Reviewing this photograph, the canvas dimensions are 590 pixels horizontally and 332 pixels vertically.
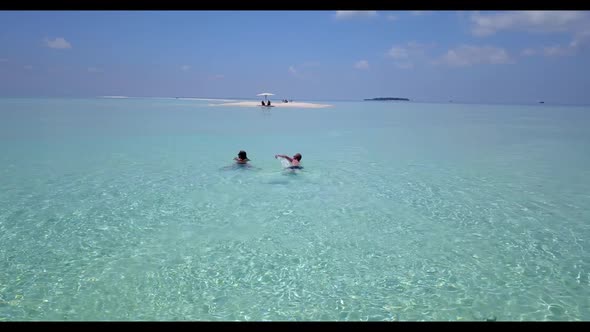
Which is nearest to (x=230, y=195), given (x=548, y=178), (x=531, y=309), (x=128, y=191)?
(x=128, y=191)

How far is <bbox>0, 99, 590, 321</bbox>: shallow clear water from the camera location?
5.46 metres

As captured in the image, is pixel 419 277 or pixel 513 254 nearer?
pixel 419 277

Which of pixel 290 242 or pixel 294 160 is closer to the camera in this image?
pixel 290 242

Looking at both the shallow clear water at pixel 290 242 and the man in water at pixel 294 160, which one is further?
the man in water at pixel 294 160

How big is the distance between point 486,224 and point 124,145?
1980 cm

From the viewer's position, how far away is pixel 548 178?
14.0 m

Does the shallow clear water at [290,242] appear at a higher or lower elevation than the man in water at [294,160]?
lower

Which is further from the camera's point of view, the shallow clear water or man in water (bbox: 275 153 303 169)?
man in water (bbox: 275 153 303 169)

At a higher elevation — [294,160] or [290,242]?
[294,160]

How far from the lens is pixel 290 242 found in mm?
7660

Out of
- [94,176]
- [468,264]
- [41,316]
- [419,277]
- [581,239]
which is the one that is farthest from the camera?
[94,176]

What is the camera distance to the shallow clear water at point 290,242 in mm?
5457

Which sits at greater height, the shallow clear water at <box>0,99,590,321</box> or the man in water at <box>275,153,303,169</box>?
the man in water at <box>275,153,303,169</box>
